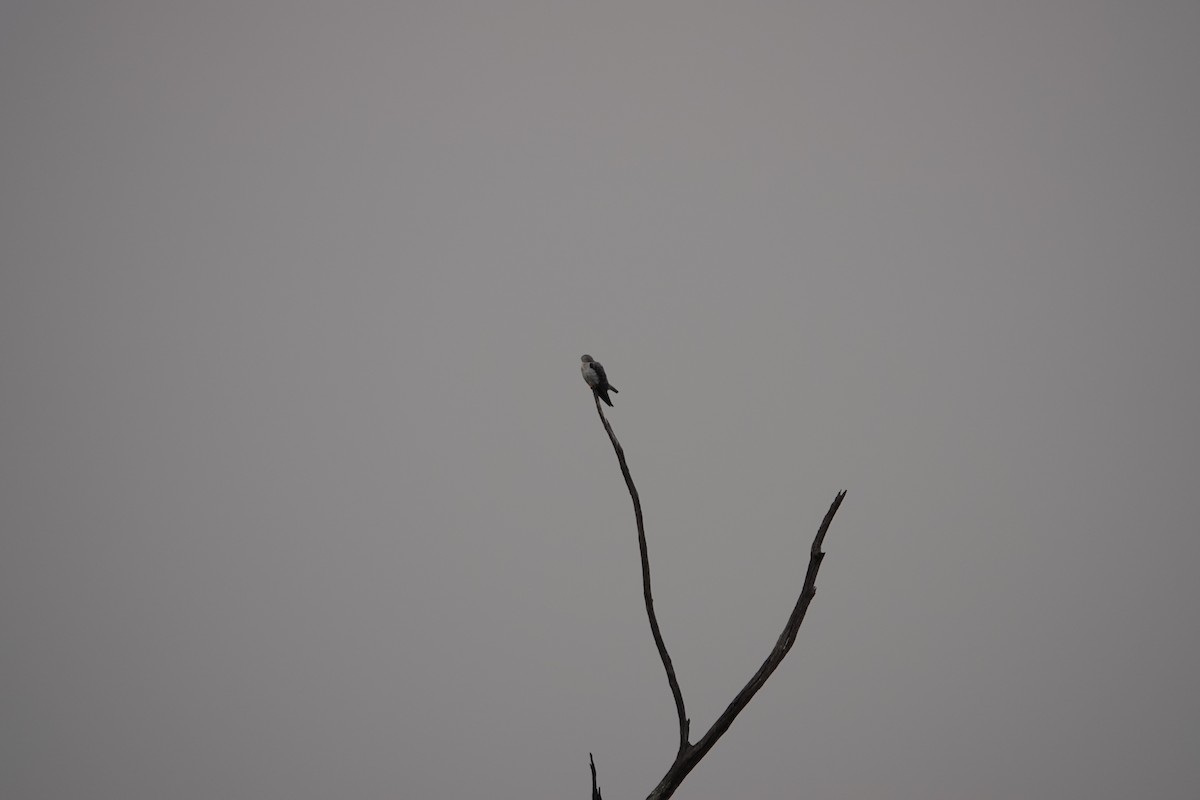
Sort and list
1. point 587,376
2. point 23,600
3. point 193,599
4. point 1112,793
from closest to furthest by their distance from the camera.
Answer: point 587,376 < point 1112,793 < point 23,600 < point 193,599

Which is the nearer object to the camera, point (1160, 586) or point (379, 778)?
point (379, 778)

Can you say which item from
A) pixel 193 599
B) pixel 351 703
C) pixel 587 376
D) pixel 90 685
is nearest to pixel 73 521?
pixel 193 599

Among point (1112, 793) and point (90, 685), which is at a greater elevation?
point (90, 685)

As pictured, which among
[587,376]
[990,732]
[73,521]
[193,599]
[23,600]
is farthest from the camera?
[73,521]

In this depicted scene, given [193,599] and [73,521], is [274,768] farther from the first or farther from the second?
[73,521]

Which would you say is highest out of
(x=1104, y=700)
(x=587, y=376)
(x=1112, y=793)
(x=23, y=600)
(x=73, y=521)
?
(x=73, y=521)

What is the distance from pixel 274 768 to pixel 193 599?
7780 cm

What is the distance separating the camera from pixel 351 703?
3853 inches

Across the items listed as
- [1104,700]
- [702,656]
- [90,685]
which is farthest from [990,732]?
[90,685]

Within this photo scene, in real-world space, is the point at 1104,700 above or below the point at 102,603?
below

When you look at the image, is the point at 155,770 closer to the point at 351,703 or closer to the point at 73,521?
the point at 351,703

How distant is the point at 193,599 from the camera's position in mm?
145000

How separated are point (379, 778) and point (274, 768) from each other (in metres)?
9.74

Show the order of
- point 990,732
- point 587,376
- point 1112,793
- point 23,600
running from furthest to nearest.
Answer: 1. point 23,600
2. point 990,732
3. point 1112,793
4. point 587,376
